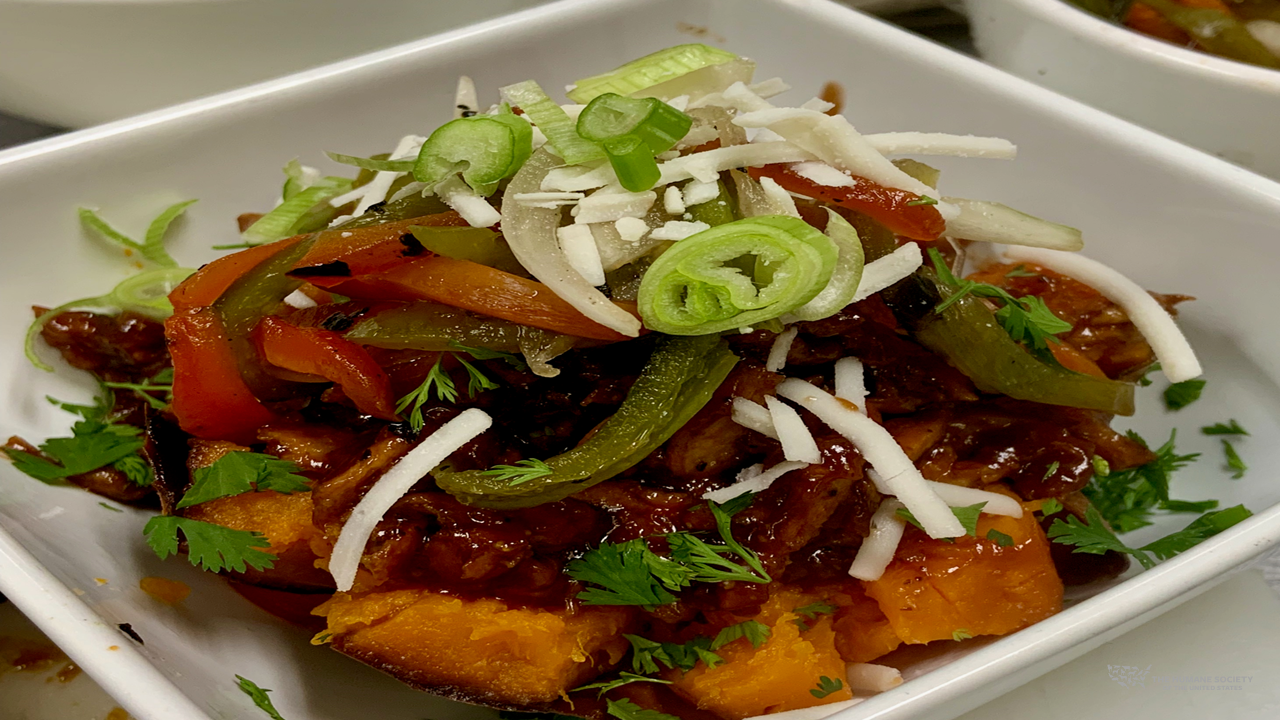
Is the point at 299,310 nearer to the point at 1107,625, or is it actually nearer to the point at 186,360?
the point at 186,360

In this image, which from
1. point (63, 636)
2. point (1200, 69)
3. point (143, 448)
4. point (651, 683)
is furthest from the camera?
point (1200, 69)

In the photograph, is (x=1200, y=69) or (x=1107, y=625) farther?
(x=1200, y=69)

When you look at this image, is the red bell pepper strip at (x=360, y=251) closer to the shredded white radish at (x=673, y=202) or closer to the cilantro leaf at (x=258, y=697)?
the shredded white radish at (x=673, y=202)

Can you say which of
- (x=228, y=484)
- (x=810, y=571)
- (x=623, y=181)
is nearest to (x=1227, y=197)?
(x=810, y=571)

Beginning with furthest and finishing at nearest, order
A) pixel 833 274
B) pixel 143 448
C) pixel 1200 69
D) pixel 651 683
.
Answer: pixel 1200 69
pixel 143 448
pixel 651 683
pixel 833 274

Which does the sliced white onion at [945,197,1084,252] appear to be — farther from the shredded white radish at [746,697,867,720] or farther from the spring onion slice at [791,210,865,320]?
the shredded white radish at [746,697,867,720]

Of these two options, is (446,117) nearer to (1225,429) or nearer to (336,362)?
(336,362)

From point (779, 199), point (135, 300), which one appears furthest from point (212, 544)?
point (779, 199)

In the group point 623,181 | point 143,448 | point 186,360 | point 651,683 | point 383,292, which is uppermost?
point 623,181
